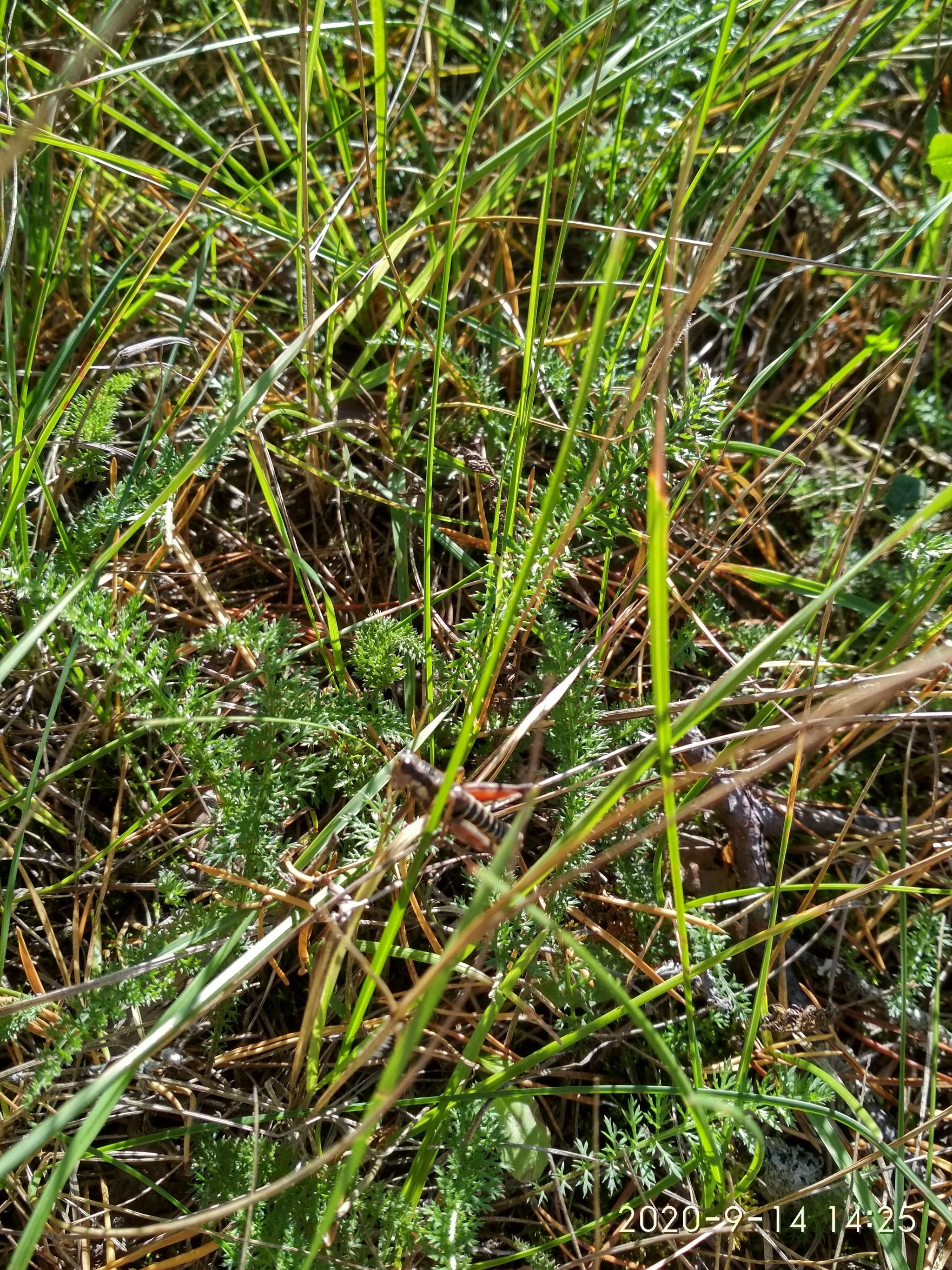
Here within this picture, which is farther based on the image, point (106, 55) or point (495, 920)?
point (106, 55)

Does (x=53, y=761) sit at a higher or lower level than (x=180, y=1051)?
higher

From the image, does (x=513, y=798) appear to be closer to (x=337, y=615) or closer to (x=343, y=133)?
(x=337, y=615)

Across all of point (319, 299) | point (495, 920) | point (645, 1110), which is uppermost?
point (319, 299)

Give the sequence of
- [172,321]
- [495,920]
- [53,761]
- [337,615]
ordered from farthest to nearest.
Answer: [172,321] → [337,615] → [53,761] → [495,920]

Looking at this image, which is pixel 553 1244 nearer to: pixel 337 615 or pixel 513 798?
pixel 513 798

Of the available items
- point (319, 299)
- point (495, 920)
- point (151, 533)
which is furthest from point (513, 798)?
point (319, 299)

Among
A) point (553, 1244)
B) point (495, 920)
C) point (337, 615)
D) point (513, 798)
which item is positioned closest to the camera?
point (495, 920)

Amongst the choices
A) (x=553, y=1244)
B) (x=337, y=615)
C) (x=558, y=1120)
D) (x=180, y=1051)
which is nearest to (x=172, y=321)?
(x=337, y=615)
